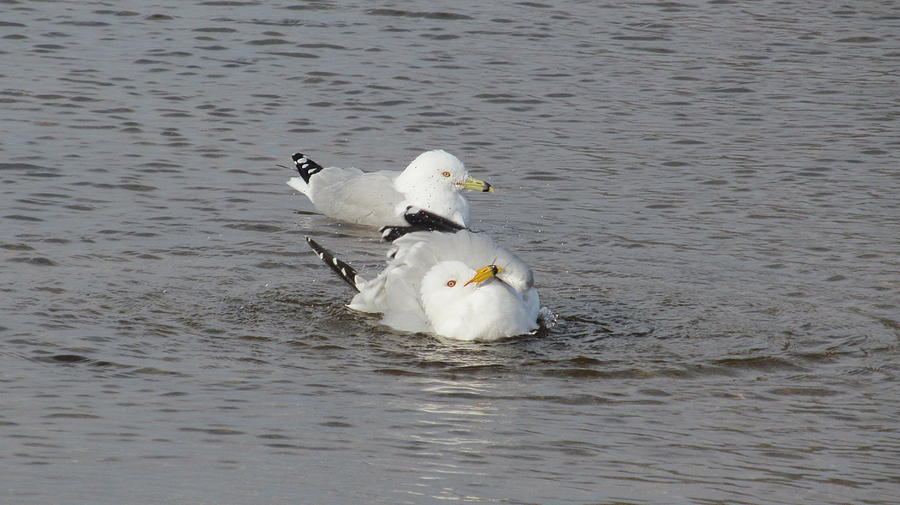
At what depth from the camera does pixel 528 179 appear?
11172mm

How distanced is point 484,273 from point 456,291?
193 millimetres

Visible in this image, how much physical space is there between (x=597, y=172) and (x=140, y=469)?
6.65 m

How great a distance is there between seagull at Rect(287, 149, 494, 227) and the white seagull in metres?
2.35

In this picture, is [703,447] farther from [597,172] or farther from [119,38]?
[119,38]

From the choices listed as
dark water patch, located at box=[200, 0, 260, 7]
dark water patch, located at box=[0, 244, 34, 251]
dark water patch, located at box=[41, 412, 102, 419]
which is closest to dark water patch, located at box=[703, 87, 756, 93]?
dark water patch, located at box=[200, 0, 260, 7]

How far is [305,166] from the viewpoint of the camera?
11.0m

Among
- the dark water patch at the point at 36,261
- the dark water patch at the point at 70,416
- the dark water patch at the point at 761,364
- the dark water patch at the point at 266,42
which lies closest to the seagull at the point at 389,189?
the dark water patch at the point at 36,261

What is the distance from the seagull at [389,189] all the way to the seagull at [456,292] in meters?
2.35

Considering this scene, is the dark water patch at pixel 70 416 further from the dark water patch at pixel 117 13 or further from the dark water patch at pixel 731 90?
the dark water patch at pixel 117 13

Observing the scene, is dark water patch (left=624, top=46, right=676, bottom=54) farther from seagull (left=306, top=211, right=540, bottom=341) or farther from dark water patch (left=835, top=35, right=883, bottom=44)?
seagull (left=306, top=211, right=540, bottom=341)

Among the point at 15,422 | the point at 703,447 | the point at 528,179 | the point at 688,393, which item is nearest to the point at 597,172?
the point at 528,179

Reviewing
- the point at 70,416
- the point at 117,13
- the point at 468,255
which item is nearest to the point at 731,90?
the point at 117,13

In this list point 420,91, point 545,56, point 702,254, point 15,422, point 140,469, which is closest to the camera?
point 140,469

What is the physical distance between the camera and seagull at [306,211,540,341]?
747 cm
